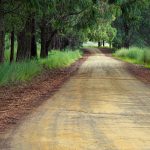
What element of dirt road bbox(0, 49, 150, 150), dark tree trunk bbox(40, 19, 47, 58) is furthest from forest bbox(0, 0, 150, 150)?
dark tree trunk bbox(40, 19, 47, 58)

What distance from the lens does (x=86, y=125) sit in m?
10.8

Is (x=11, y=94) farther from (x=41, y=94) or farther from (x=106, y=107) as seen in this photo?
(x=106, y=107)

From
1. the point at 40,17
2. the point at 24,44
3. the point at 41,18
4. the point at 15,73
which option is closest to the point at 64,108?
the point at 15,73

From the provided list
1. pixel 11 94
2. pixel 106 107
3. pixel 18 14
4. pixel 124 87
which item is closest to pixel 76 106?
pixel 106 107

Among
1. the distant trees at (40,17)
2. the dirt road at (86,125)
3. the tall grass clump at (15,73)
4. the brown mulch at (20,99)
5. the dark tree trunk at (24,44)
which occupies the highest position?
the distant trees at (40,17)

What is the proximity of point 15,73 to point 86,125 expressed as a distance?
10416mm

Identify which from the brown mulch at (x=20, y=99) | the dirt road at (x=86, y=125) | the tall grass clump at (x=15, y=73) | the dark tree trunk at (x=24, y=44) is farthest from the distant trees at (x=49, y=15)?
the dirt road at (x=86, y=125)

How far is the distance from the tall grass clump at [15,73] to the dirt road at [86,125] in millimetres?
3173

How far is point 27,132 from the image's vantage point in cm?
996

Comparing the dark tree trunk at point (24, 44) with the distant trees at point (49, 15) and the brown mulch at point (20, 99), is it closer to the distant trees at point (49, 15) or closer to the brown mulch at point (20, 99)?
the distant trees at point (49, 15)

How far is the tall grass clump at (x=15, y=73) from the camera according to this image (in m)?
19.4

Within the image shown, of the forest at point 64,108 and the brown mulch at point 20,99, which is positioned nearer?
the forest at point 64,108

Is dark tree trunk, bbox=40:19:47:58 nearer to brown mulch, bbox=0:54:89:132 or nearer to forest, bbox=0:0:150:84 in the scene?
forest, bbox=0:0:150:84

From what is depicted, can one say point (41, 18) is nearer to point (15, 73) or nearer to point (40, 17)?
point (40, 17)
